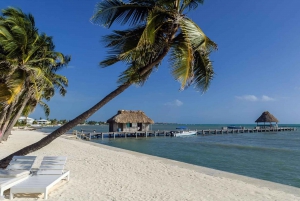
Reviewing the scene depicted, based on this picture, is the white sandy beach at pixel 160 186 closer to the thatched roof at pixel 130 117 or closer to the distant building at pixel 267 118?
the thatched roof at pixel 130 117

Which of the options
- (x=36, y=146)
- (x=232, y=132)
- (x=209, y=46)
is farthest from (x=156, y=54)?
(x=232, y=132)

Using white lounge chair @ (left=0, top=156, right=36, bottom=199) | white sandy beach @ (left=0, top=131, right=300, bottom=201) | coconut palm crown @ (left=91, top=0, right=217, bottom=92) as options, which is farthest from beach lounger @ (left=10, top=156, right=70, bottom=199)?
coconut palm crown @ (left=91, top=0, right=217, bottom=92)

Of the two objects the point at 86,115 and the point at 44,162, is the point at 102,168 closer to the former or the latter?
the point at 44,162

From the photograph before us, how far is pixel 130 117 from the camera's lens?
35906mm

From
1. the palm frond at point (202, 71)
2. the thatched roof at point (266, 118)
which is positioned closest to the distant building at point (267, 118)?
the thatched roof at point (266, 118)

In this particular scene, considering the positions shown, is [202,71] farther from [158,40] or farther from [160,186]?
[160,186]

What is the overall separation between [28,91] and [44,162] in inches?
285

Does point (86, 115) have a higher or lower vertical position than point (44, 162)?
higher

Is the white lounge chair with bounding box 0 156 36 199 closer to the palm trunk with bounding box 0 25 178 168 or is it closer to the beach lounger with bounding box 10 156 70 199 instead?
the beach lounger with bounding box 10 156 70 199

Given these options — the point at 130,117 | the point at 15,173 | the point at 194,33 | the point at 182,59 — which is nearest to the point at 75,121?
the point at 15,173

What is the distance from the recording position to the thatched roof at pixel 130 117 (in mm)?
35072

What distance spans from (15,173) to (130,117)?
30.9 meters

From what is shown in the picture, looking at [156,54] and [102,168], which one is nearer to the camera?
[156,54]

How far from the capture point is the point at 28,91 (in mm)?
11867
